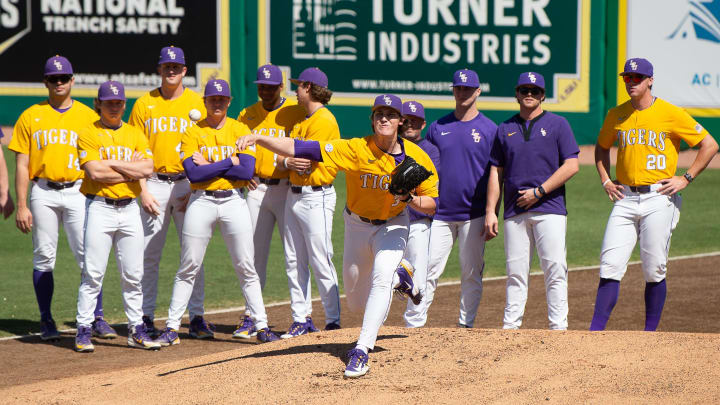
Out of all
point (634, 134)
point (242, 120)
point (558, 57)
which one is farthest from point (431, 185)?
point (558, 57)

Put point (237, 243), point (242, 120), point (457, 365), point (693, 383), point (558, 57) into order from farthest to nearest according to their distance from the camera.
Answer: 1. point (558, 57)
2. point (242, 120)
3. point (237, 243)
4. point (457, 365)
5. point (693, 383)

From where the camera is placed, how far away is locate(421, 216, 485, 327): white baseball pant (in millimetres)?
8219

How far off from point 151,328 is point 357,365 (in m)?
3.30

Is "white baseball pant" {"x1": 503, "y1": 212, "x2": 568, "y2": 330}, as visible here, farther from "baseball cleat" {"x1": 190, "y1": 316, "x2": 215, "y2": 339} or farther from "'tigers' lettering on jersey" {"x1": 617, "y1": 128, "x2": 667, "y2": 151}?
"baseball cleat" {"x1": 190, "y1": 316, "x2": 215, "y2": 339}

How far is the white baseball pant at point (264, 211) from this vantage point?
8.82m

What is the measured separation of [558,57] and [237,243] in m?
11.3

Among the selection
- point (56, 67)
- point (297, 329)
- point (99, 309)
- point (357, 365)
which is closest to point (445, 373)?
point (357, 365)

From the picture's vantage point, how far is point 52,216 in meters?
8.60

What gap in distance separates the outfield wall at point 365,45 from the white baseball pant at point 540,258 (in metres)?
10.2

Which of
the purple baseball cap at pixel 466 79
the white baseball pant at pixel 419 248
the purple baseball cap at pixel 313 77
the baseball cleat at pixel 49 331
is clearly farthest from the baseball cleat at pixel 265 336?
the purple baseball cap at pixel 466 79

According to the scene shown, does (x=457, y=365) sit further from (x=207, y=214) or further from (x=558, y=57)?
(x=558, y=57)

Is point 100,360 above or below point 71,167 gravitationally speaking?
below

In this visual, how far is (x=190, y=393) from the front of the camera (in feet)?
20.3

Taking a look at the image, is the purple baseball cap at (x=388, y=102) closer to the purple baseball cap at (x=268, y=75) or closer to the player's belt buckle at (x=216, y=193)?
the player's belt buckle at (x=216, y=193)
